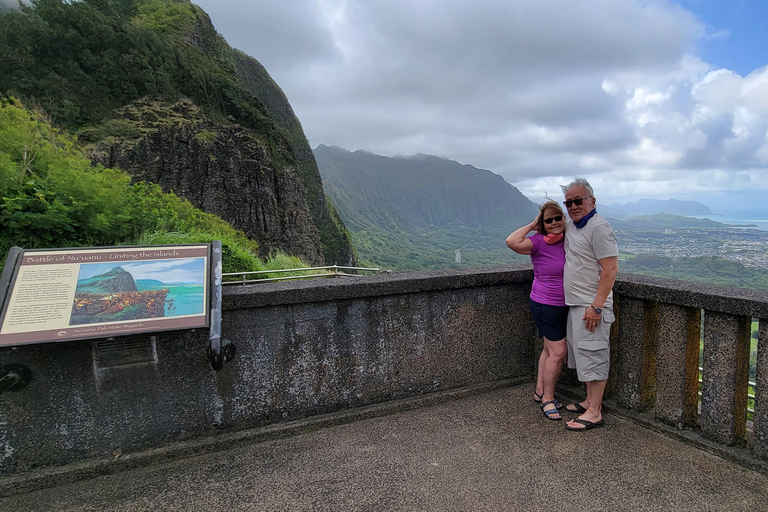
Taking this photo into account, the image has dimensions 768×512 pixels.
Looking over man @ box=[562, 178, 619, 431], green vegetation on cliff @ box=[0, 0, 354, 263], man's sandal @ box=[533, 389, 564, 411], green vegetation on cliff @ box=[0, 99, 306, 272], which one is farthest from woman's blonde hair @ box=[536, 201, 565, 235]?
green vegetation on cliff @ box=[0, 0, 354, 263]

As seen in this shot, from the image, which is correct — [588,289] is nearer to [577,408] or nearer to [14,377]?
[577,408]

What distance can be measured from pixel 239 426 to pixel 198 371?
523mm

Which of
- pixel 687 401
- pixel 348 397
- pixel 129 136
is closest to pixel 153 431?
pixel 348 397

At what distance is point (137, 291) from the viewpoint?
2.57 m

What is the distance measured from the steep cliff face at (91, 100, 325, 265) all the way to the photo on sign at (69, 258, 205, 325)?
28495 mm

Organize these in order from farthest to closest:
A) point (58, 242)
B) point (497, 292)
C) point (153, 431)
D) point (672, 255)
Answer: point (672, 255) < point (58, 242) < point (497, 292) < point (153, 431)

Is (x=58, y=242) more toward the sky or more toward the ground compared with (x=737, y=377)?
more toward the sky

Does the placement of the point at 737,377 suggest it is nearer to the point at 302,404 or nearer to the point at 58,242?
the point at 302,404

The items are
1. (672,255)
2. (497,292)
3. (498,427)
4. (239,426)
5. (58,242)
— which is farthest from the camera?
(672,255)

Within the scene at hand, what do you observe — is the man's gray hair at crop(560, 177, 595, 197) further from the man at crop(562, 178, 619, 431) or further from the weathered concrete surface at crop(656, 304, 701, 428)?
the weathered concrete surface at crop(656, 304, 701, 428)

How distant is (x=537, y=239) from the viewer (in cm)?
345

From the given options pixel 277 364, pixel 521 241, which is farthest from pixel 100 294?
pixel 521 241

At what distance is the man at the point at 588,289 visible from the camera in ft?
9.78

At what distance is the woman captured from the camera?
132 inches
